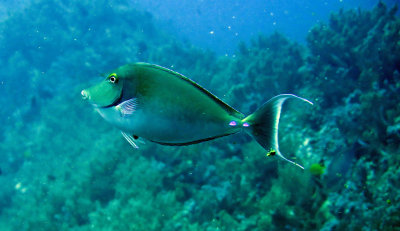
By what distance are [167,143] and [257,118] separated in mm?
345

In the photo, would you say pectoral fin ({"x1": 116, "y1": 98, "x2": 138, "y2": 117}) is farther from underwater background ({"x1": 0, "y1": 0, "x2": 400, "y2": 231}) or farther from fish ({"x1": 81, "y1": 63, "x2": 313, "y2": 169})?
Result: underwater background ({"x1": 0, "y1": 0, "x2": 400, "y2": 231})

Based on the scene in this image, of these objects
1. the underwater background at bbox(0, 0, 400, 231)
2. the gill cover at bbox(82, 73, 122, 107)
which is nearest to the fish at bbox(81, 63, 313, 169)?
the gill cover at bbox(82, 73, 122, 107)

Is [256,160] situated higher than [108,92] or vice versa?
[256,160]

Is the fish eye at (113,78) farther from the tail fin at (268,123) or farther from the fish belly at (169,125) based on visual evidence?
the tail fin at (268,123)

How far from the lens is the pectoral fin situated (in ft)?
2.93

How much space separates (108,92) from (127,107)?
0.32 feet

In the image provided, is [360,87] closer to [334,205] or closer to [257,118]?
[334,205]

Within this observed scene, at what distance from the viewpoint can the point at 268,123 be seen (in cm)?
87

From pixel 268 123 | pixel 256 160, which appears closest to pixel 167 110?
pixel 268 123

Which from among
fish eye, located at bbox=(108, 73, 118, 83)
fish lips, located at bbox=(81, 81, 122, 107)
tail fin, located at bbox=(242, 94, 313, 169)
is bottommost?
fish lips, located at bbox=(81, 81, 122, 107)

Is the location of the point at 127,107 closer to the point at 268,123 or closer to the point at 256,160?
the point at 268,123

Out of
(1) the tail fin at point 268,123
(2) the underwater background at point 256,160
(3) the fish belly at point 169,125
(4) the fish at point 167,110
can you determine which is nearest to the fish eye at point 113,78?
(4) the fish at point 167,110

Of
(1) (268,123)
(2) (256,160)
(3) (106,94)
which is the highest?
(2) (256,160)

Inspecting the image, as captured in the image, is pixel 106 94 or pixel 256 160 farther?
pixel 256 160
